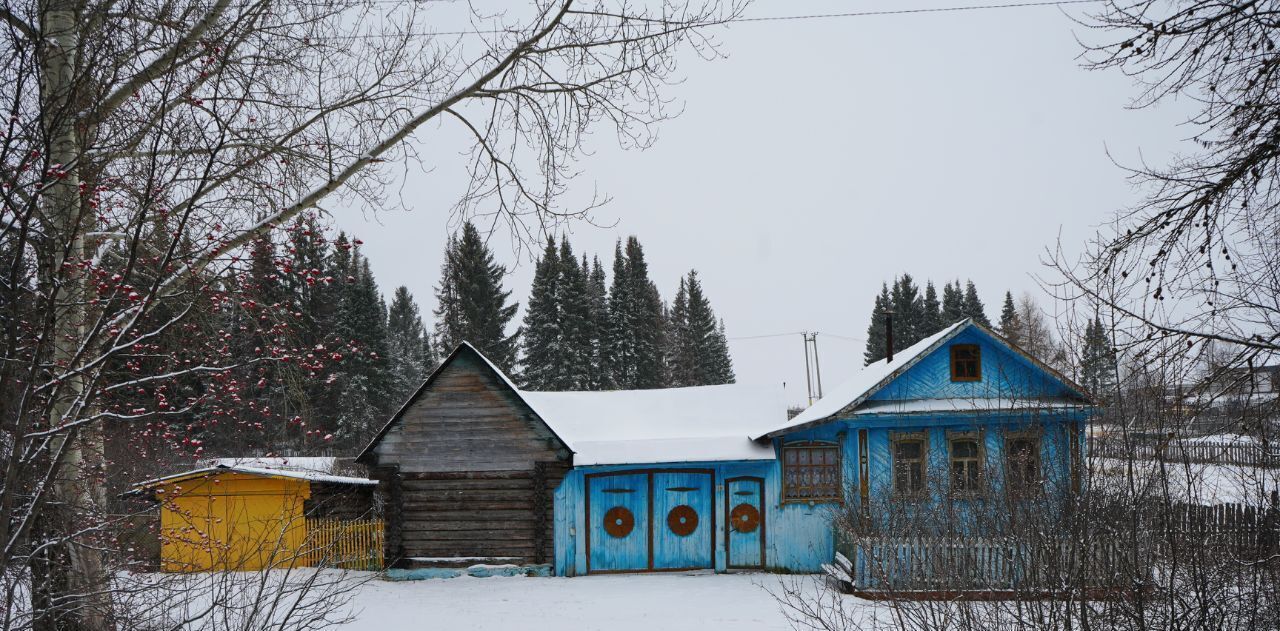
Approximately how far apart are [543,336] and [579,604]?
32.2 metres

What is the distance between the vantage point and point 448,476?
19016 mm

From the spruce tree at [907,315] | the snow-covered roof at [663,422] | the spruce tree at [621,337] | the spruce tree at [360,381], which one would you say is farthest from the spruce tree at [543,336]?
the spruce tree at [907,315]

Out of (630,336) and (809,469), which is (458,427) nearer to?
(809,469)

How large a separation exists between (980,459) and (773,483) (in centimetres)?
481

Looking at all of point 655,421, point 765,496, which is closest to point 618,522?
point 655,421

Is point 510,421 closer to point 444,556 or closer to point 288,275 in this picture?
point 444,556

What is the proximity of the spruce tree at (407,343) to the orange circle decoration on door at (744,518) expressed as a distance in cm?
3302

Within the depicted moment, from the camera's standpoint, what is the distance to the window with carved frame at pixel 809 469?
18922mm

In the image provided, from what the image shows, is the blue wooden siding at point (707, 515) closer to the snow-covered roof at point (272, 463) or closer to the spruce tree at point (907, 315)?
the snow-covered roof at point (272, 463)

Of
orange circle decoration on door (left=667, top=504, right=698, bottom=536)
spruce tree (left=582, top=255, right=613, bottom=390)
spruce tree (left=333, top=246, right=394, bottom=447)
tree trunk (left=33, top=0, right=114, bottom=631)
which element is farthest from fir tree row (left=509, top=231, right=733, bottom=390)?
tree trunk (left=33, top=0, right=114, bottom=631)

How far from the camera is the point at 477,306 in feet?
153

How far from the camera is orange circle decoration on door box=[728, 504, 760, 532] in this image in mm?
18953

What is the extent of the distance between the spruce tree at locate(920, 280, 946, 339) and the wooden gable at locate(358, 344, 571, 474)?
188ft

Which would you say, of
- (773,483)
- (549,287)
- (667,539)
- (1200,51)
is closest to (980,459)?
(773,483)
